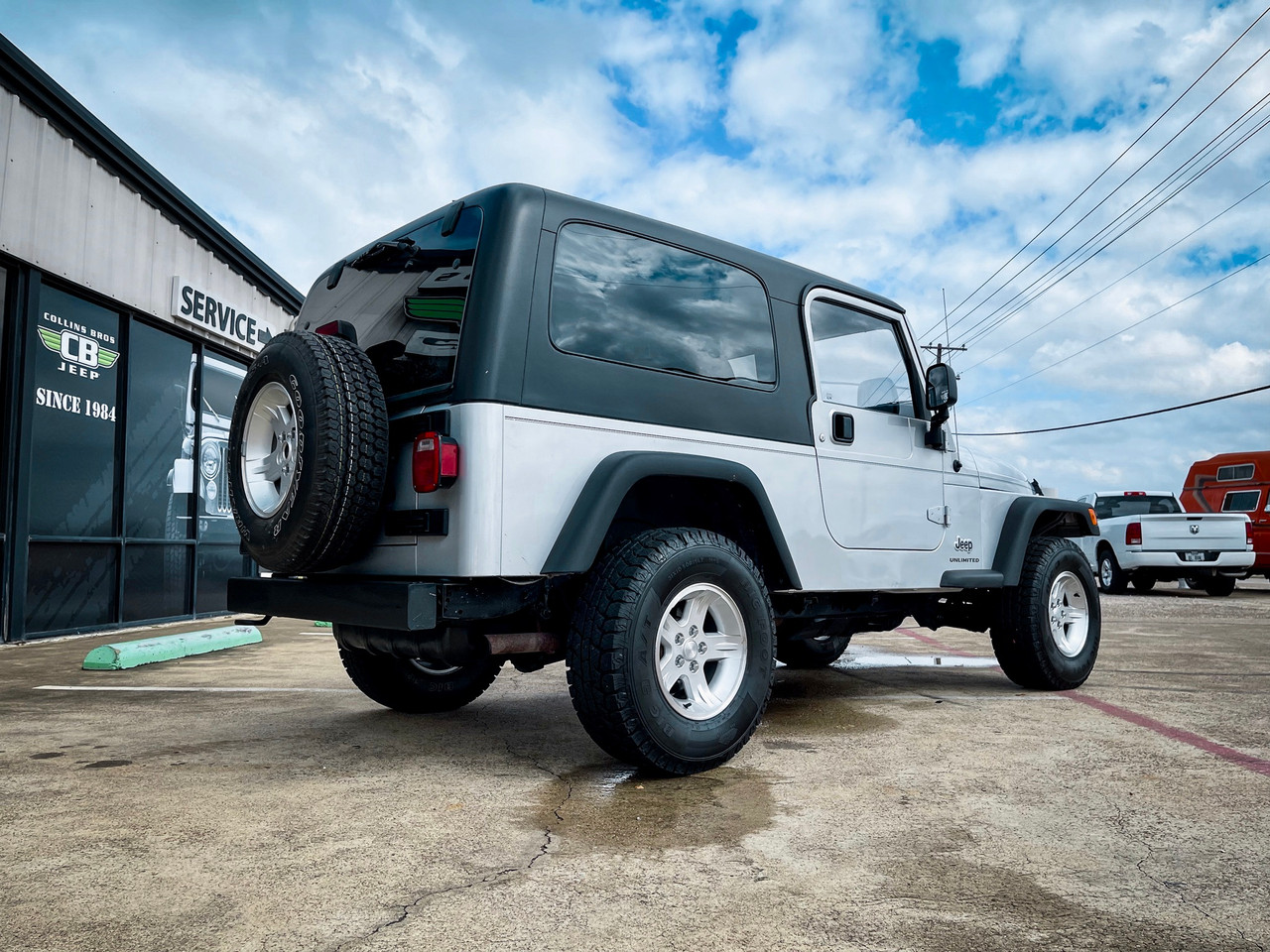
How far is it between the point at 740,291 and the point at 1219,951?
3034mm

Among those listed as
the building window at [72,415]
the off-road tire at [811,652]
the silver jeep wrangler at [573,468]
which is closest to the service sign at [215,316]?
the building window at [72,415]

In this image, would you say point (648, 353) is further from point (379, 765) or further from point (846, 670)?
point (846, 670)

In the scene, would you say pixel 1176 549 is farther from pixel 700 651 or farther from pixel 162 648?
pixel 162 648

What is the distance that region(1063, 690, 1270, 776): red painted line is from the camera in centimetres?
364

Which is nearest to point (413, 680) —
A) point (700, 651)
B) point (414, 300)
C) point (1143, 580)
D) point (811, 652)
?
point (700, 651)

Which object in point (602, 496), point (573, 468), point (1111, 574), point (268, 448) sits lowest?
point (1111, 574)

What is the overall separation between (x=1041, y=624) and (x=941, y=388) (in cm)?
161

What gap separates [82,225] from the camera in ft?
27.5

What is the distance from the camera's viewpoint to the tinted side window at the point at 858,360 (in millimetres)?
4559

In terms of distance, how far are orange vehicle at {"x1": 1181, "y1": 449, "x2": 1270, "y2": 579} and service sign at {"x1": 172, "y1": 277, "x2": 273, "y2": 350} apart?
15.5m

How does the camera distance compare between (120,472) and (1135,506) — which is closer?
(120,472)

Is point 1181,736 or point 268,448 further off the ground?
point 268,448

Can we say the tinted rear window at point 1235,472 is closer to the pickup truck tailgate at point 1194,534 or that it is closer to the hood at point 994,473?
the pickup truck tailgate at point 1194,534

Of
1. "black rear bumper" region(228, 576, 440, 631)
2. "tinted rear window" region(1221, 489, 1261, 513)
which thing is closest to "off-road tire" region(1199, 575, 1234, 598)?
"tinted rear window" region(1221, 489, 1261, 513)
